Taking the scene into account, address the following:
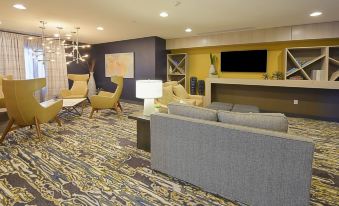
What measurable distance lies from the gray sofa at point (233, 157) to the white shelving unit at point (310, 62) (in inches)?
164

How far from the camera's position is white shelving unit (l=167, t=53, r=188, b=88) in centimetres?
687

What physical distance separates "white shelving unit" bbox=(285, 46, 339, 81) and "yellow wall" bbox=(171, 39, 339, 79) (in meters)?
0.18

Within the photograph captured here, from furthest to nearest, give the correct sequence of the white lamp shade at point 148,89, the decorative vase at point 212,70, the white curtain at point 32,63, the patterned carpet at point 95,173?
the white curtain at point 32,63, the decorative vase at point 212,70, the white lamp shade at point 148,89, the patterned carpet at point 95,173

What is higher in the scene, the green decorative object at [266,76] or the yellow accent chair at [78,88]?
the green decorative object at [266,76]

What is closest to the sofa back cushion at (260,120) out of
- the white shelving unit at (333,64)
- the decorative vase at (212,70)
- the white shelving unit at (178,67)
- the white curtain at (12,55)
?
the white shelving unit at (333,64)

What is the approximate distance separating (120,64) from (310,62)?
19.3 ft

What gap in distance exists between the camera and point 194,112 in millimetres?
2041

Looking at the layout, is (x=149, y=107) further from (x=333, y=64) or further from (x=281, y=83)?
(x=333, y=64)

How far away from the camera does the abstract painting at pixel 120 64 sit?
729cm

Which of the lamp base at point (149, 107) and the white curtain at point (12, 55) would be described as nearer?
the lamp base at point (149, 107)

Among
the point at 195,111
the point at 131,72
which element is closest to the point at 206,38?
the point at 131,72

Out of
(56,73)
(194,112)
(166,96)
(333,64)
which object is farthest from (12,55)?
(333,64)

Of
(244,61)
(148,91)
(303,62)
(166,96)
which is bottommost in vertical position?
(166,96)

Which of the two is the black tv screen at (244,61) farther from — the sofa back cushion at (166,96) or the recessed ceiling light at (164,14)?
the recessed ceiling light at (164,14)
